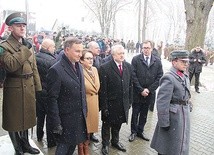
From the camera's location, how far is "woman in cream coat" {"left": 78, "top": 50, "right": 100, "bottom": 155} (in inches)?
172

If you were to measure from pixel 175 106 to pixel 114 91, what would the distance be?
124 cm

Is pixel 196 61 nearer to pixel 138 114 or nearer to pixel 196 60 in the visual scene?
pixel 196 60

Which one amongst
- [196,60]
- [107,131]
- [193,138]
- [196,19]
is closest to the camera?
[107,131]

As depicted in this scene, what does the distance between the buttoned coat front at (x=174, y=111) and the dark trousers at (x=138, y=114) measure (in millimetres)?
1612

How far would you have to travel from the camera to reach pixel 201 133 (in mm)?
6184

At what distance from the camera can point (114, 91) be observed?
4.65 m

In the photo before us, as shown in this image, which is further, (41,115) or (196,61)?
(196,61)

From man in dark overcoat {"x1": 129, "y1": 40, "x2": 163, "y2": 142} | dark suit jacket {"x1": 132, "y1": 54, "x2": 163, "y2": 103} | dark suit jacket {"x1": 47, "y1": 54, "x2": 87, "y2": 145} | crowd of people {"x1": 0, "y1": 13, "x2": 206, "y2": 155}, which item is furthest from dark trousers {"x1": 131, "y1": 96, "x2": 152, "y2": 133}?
dark suit jacket {"x1": 47, "y1": 54, "x2": 87, "y2": 145}

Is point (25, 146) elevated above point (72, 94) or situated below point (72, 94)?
below

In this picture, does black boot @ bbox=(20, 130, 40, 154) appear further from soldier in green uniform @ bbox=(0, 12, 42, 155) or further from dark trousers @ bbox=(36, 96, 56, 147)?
dark trousers @ bbox=(36, 96, 56, 147)

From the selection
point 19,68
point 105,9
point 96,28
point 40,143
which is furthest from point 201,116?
point 96,28

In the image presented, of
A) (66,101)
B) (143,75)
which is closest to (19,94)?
(66,101)

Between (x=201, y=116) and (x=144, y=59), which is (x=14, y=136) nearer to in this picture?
(x=144, y=59)

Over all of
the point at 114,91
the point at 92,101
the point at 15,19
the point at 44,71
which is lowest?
the point at 92,101
